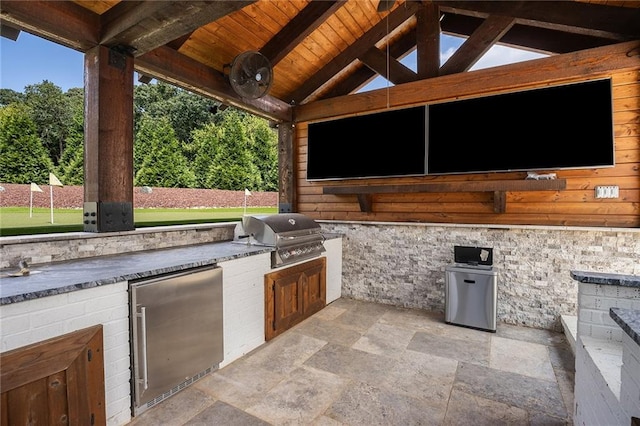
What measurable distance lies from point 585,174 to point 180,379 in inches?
159

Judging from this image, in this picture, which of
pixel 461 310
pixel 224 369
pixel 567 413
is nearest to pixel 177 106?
pixel 224 369

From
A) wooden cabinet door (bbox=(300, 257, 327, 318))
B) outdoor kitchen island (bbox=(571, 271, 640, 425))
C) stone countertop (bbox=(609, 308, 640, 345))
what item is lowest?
wooden cabinet door (bbox=(300, 257, 327, 318))

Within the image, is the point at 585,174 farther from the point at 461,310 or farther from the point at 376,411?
the point at 376,411

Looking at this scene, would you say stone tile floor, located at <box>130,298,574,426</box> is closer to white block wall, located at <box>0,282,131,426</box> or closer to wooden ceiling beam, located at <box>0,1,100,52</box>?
white block wall, located at <box>0,282,131,426</box>

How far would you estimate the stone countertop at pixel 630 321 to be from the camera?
95cm

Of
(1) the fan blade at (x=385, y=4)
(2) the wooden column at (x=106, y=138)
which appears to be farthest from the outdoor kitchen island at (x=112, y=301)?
(1) the fan blade at (x=385, y=4)

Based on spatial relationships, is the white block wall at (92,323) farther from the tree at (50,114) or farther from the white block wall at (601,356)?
the white block wall at (601,356)

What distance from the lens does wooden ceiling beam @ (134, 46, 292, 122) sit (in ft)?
9.15

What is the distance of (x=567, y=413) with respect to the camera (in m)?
1.94

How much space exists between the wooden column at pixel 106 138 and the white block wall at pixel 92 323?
2.90 ft

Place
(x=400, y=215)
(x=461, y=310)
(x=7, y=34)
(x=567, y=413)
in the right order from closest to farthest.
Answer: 1. (x=567, y=413)
2. (x=7, y=34)
3. (x=461, y=310)
4. (x=400, y=215)

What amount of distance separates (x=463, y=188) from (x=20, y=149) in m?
3.91

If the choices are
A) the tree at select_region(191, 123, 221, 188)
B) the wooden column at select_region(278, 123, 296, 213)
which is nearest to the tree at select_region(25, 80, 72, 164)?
the tree at select_region(191, 123, 221, 188)

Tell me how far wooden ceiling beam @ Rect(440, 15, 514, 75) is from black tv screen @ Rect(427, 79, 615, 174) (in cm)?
46
